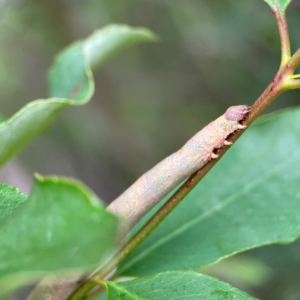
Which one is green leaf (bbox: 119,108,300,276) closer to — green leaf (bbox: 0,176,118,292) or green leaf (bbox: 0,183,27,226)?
green leaf (bbox: 0,183,27,226)

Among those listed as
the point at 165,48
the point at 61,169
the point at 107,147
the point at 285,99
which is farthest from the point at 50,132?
the point at 285,99

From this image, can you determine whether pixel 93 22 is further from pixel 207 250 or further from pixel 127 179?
pixel 207 250

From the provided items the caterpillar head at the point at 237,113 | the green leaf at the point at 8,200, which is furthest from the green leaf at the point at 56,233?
the caterpillar head at the point at 237,113

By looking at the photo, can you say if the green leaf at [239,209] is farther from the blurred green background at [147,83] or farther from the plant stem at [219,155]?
the blurred green background at [147,83]

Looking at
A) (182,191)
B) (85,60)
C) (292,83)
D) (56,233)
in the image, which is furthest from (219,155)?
(85,60)

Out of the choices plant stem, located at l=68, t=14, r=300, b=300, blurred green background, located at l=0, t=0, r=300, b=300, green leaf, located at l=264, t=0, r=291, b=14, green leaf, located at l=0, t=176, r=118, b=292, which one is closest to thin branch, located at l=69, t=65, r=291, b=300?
plant stem, located at l=68, t=14, r=300, b=300
